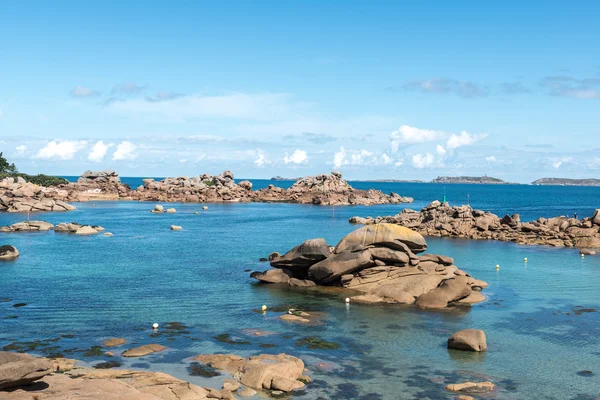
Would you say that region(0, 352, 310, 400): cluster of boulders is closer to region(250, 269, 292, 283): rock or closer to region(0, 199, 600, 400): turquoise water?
region(0, 199, 600, 400): turquoise water

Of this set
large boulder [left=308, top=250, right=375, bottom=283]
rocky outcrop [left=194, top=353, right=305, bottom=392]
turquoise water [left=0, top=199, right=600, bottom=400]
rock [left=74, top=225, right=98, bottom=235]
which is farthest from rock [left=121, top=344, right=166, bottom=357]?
rock [left=74, top=225, right=98, bottom=235]

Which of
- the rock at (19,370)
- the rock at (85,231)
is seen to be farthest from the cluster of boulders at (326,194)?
the rock at (19,370)

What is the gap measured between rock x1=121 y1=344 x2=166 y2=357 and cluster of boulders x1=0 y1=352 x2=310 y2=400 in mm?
2643

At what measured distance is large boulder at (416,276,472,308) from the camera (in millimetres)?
40875

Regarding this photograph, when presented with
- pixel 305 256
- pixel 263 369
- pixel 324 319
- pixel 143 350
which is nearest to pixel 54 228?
pixel 305 256

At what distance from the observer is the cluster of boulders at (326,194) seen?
17788cm

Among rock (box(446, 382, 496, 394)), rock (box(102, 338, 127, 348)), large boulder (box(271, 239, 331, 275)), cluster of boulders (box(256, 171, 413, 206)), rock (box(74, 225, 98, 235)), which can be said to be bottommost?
rock (box(446, 382, 496, 394))

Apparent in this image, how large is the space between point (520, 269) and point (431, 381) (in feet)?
121

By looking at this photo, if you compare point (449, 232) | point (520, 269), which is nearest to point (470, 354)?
point (520, 269)

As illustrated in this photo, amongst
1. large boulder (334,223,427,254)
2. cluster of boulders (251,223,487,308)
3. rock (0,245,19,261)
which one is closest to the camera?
cluster of boulders (251,223,487,308)

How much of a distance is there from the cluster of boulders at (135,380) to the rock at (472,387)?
641 centimetres

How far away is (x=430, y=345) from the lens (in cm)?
3119

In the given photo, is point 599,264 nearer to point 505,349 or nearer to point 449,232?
point 449,232

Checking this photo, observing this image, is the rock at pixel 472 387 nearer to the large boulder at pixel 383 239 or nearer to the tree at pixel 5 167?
the large boulder at pixel 383 239
